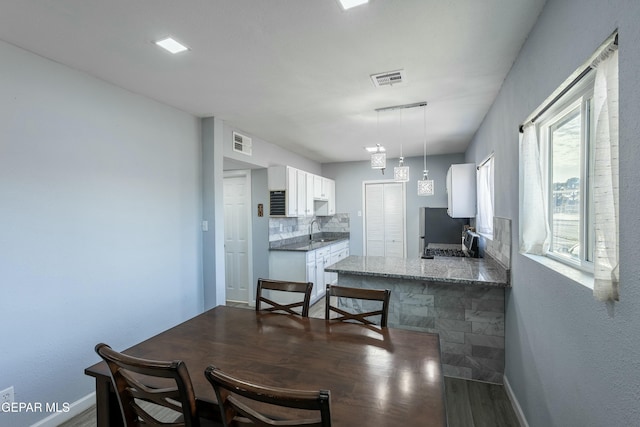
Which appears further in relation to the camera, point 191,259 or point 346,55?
point 191,259

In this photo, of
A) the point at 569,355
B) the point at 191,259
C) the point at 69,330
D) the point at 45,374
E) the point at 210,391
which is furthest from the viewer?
the point at 191,259

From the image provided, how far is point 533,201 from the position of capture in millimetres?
1837

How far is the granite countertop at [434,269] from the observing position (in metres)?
2.37

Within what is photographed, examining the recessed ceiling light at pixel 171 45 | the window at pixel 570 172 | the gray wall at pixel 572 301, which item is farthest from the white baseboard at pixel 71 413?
the window at pixel 570 172

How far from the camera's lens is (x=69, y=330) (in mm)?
2158

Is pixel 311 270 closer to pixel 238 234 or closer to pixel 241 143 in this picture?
pixel 238 234

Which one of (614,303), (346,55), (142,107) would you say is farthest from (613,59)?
(142,107)

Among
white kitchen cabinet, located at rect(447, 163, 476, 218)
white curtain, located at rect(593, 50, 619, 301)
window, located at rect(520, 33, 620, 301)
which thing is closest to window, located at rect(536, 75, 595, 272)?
window, located at rect(520, 33, 620, 301)

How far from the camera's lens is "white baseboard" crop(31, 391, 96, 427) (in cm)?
202

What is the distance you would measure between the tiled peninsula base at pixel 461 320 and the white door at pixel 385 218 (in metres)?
3.51

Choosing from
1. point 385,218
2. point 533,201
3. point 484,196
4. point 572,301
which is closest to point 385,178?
point 385,218

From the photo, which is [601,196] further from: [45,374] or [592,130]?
[45,374]

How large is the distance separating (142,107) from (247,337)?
2340mm

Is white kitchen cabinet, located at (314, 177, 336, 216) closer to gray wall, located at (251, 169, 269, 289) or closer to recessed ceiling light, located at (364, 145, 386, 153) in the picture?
recessed ceiling light, located at (364, 145, 386, 153)
